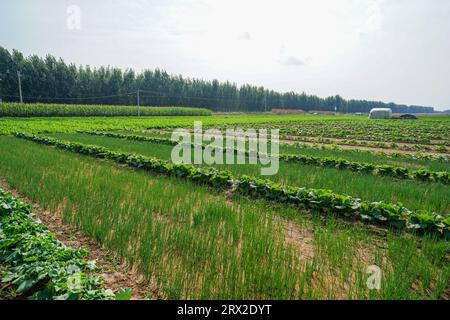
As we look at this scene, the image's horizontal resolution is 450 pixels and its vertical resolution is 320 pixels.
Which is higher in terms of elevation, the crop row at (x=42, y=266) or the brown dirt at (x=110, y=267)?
the crop row at (x=42, y=266)

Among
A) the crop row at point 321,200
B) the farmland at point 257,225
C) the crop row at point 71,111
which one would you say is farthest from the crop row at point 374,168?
the crop row at point 71,111

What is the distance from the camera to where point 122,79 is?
76438 millimetres

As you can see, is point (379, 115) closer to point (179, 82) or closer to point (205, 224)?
point (179, 82)

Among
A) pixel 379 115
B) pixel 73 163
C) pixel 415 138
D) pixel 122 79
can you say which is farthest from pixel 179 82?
pixel 73 163

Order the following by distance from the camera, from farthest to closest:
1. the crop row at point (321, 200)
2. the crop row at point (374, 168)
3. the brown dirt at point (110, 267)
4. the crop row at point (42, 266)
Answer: the crop row at point (374, 168) → the crop row at point (321, 200) → the brown dirt at point (110, 267) → the crop row at point (42, 266)

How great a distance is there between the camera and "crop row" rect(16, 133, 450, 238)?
5.07 metres

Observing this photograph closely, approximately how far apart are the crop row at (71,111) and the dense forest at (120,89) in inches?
204

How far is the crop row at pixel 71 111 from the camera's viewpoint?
39784 millimetres

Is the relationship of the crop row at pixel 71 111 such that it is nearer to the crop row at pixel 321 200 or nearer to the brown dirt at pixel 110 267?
the crop row at pixel 321 200

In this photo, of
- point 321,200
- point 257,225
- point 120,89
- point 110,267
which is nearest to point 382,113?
point 120,89

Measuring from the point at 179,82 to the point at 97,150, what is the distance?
266 ft

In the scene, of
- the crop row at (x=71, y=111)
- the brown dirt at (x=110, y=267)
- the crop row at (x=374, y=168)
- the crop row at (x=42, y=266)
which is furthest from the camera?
the crop row at (x=71, y=111)

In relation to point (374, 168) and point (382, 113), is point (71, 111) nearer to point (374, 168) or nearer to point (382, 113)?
point (374, 168)

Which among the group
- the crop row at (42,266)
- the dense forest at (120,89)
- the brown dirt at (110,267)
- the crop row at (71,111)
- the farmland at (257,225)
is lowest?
the brown dirt at (110,267)
